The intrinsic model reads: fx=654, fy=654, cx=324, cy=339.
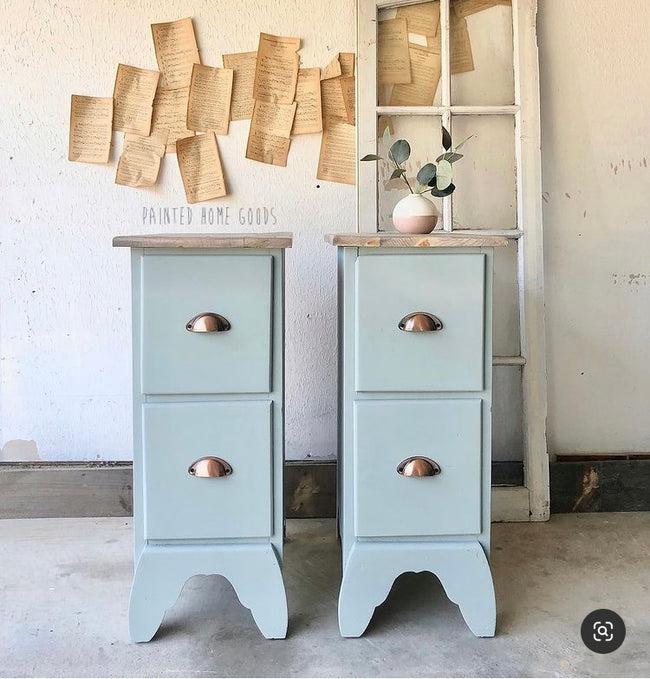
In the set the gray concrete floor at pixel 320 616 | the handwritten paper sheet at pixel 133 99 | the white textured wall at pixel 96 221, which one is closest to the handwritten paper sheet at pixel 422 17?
the white textured wall at pixel 96 221

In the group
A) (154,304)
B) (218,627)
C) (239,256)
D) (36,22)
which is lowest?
(218,627)

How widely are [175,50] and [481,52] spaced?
40.0 inches

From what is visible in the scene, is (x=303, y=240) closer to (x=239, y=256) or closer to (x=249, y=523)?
(x=239, y=256)

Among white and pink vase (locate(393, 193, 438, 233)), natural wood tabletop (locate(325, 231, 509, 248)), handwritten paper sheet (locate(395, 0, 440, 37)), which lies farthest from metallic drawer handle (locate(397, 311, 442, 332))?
handwritten paper sheet (locate(395, 0, 440, 37))

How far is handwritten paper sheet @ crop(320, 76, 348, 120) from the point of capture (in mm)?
2172

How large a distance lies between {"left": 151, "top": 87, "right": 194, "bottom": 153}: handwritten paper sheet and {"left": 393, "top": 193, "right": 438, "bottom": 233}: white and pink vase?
2.93 ft

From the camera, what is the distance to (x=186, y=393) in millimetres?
1504

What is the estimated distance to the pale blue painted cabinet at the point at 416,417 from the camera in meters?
1.49

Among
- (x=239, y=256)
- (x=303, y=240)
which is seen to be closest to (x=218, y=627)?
(x=239, y=256)

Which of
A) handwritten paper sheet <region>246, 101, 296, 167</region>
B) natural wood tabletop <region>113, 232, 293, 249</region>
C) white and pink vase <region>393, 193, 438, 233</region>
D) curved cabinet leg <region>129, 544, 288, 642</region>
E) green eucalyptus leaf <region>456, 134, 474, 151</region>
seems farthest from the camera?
handwritten paper sheet <region>246, 101, 296, 167</region>

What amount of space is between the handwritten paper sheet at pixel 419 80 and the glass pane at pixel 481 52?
65mm

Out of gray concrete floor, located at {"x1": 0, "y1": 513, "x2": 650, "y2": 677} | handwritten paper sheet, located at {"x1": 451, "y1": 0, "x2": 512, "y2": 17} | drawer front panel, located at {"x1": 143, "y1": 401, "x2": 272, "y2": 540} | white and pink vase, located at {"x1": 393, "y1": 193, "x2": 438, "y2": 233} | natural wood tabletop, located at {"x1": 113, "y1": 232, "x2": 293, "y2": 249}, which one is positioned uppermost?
handwritten paper sheet, located at {"x1": 451, "y1": 0, "x2": 512, "y2": 17}

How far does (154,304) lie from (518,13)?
61.8 inches

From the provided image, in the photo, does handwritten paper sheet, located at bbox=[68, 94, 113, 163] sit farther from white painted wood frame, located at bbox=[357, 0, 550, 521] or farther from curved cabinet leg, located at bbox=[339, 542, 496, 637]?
curved cabinet leg, located at bbox=[339, 542, 496, 637]
